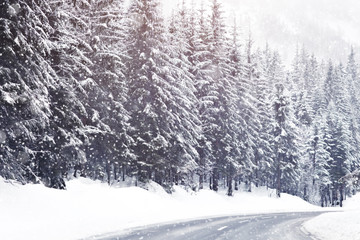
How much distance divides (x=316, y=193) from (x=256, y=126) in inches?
1616

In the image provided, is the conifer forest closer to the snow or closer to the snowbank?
the snowbank

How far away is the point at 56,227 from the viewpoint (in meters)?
12.9

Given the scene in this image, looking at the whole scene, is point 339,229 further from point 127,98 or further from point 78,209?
point 127,98

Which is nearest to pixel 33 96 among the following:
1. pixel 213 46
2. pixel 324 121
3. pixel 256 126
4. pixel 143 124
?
pixel 143 124

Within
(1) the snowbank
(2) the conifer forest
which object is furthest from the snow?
(1) the snowbank

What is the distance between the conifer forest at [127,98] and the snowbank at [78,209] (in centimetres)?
98

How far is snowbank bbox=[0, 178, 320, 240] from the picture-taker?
12.1 metres

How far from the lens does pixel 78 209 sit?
16.1m

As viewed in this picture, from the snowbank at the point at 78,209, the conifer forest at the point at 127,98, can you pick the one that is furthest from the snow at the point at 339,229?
the snowbank at the point at 78,209

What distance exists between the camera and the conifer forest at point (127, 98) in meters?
14.0

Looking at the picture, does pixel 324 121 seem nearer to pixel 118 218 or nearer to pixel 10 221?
pixel 118 218

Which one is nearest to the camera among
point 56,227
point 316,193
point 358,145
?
point 56,227

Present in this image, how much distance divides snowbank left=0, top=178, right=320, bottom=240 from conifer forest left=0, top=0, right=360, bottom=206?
A: 38.7 inches

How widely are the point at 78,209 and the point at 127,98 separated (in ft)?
42.9
